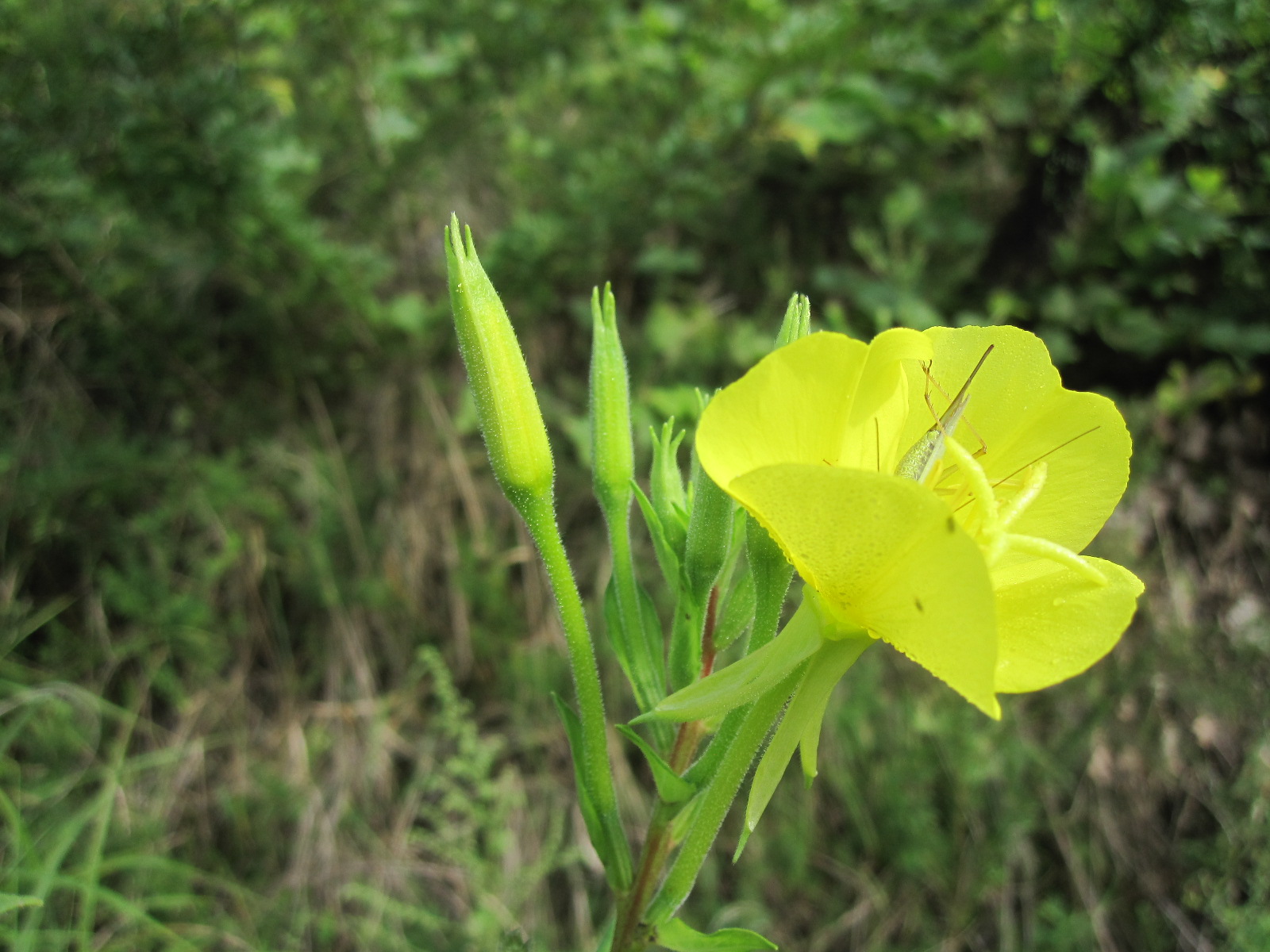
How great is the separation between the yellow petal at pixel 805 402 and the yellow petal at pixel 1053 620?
215mm

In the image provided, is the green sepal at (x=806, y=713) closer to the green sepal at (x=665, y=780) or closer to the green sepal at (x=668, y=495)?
the green sepal at (x=665, y=780)

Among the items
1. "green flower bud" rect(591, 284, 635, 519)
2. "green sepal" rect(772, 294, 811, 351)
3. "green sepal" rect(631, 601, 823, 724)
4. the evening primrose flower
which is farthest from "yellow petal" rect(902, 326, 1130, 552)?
"green flower bud" rect(591, 284, 635, 519)

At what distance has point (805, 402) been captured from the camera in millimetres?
754

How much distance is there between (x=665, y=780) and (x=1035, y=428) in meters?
0.55

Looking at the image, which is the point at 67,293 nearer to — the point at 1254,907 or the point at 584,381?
the point at 584,381

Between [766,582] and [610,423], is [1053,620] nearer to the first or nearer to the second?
[766,582]

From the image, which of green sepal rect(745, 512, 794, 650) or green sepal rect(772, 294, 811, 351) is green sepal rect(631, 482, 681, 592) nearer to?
green sepal rect(745, 512, 794, 650)

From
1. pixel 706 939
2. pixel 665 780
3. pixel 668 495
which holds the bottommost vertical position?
pixel 706 939

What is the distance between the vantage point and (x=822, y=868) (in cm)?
253

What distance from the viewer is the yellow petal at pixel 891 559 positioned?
25.3 inches

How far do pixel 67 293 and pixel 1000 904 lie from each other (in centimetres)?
355

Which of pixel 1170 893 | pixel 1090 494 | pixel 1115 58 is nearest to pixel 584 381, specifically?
pixel 1115 58

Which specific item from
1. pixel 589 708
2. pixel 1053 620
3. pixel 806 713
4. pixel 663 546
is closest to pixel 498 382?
pixel 663 546

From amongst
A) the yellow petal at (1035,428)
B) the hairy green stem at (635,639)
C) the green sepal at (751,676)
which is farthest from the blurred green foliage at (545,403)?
the green sepal at (751,676)
